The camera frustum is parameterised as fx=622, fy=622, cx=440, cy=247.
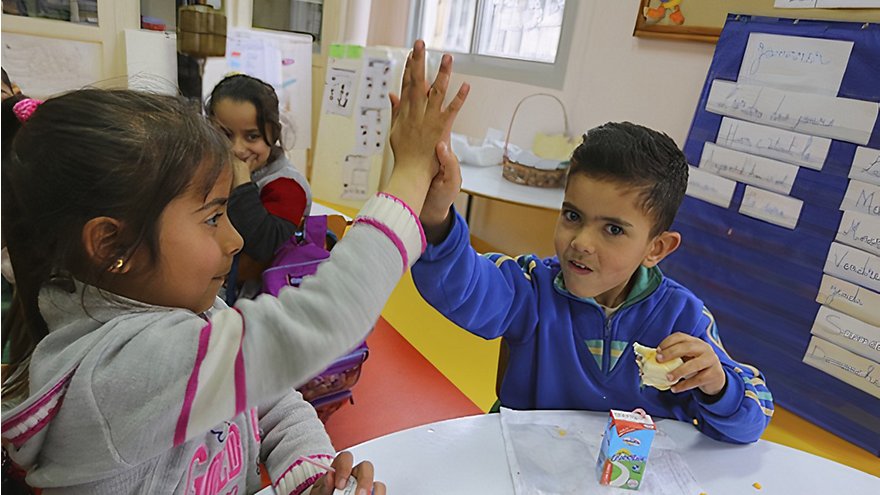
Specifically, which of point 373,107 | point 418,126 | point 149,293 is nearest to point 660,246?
point 418,126

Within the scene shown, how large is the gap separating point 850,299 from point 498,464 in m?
1.73

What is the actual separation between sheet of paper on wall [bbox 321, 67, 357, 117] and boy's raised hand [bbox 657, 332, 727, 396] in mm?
3458

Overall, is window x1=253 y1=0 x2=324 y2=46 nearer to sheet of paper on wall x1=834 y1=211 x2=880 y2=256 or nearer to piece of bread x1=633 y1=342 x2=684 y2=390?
sheet of paper on wall x1=834 y1=211 x2=880 y2=256

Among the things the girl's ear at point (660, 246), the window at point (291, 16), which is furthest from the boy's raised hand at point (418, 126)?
the window at point (291, 16)

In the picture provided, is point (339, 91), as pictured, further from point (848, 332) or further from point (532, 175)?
point (848, 332)

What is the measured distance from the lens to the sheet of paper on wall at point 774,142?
2074 mm

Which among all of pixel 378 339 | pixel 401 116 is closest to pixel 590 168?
pixel 401 116

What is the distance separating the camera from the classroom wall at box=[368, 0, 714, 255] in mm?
2590

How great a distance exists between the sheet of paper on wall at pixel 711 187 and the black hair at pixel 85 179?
2031 mm

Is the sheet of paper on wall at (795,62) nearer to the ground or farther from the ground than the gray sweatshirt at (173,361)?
farther from the ground

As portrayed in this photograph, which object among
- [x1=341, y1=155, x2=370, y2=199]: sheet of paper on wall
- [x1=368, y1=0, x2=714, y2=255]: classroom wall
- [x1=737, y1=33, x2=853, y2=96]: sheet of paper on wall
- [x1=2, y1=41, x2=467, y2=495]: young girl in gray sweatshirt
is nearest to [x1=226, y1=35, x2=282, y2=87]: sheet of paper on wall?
[x1=341, y1=155, x2=370, y2=199]: sheet of paper on wall

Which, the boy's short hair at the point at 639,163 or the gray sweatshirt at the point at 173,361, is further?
the boy's short hair at the point at 639,163

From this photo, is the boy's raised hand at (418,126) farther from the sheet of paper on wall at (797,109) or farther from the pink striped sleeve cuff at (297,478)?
the sheet of paper on wall at (797,109)

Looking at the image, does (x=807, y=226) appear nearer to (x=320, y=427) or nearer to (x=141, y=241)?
(x=320, y=427)
